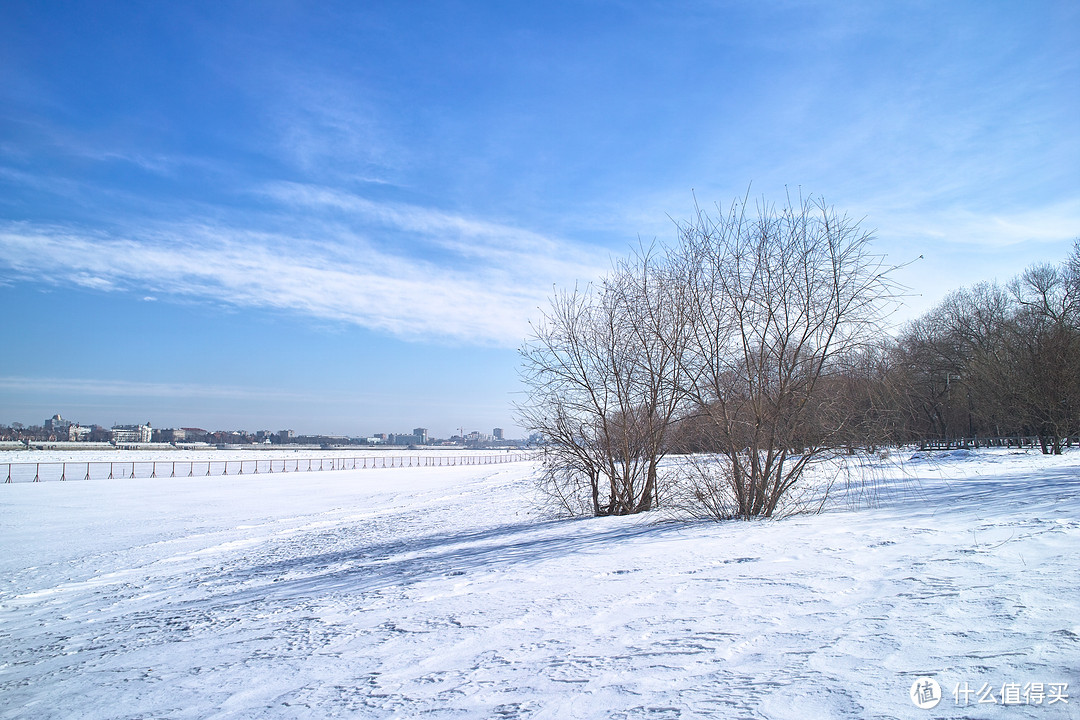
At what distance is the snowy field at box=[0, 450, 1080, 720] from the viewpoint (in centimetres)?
355

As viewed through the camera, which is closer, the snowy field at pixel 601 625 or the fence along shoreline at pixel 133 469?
the snowy field at pixel 601 625

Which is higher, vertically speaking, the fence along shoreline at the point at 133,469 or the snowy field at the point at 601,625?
the snowy field at the point at 601,625

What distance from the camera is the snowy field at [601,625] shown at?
3.55 meters

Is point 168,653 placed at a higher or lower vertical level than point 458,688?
lower

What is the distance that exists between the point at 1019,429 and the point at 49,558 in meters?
42.4

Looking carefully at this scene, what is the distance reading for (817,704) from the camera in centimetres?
323

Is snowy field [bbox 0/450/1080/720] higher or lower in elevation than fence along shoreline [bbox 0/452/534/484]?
higher

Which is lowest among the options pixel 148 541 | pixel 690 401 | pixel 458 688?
pixel 148 541

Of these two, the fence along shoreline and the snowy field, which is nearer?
the snowy field

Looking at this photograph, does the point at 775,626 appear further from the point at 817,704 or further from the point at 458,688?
the point at 458,688

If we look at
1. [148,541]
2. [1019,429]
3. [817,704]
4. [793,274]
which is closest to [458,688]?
[817,704]

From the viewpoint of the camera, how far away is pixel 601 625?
511 cm

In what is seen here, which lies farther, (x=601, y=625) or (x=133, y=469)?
(x=133, y=469)

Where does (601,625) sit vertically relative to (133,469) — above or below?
above
